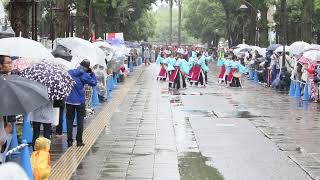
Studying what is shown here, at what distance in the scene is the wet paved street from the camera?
9.75 meters

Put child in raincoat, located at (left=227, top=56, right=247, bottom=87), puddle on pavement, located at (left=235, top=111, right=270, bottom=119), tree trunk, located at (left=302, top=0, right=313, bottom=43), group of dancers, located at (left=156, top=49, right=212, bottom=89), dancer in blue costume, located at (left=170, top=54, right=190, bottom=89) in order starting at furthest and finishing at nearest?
tree trunk, located at (left=302, top=0, right=313, bottom=43)
child in raincoat, located at (left=227, top=56, right=247, bottom=87)
group of dancers, located at (left=156, top=49, right=212, bottom=89)
dancer in blue costume, located at (left=170, top=54, right=190, bottom=89)
puddle on pavement, located at (left=235, top=111, right=270, bottom=119)

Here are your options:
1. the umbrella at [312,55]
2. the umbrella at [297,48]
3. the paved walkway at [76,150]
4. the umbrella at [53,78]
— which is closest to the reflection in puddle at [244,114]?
the paved walkway at [76,150]

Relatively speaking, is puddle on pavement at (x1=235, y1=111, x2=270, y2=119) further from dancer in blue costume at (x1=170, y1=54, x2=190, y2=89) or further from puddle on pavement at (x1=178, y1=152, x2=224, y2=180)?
dancer in blue costume at (x1=170, y1=54, x2=190, y2=89)

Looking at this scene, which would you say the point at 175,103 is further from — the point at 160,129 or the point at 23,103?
the point at 23,103

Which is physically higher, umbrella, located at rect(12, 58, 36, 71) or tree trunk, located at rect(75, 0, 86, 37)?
tree trunk, located at rect(75, 0, 86, 37)

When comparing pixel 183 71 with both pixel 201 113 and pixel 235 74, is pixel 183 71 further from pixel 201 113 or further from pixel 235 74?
pixel 201 113

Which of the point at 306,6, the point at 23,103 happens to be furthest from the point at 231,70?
the point at 23,103

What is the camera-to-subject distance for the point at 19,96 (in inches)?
312

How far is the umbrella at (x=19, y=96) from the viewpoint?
7.74 m

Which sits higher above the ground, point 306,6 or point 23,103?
point 306,6

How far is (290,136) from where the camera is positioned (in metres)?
13.8

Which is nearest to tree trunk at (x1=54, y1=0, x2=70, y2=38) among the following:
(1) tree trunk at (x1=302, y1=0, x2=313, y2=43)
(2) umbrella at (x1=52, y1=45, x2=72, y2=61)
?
(2) umbrella at (x1=52, y1=45, x2=72, y2=61)

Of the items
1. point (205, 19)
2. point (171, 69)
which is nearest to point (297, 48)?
point (171, 69)

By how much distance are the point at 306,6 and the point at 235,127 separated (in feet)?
65.1
